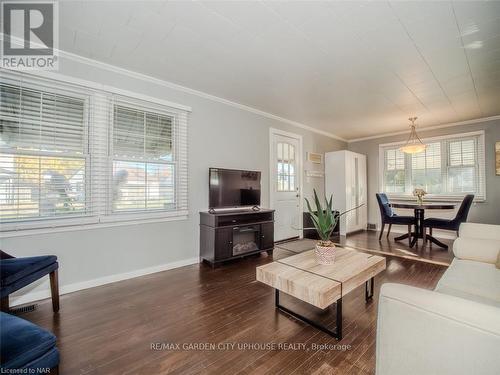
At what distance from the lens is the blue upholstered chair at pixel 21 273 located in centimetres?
165

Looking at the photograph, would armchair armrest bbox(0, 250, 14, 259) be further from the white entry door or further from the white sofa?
the white entry door

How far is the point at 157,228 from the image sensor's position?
2.97 m

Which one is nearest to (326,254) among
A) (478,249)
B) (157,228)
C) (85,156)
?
(478,249)

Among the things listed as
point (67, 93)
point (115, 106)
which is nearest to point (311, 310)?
point (115, 106)

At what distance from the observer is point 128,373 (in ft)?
4.42

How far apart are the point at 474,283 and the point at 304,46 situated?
241cm

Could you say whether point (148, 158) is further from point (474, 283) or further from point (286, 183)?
point (474, 283)

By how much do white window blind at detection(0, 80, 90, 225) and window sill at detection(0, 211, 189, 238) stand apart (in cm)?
10

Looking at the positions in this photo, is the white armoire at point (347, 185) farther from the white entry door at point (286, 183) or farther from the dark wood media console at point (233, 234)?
the dark wood media console at point (233, 234)

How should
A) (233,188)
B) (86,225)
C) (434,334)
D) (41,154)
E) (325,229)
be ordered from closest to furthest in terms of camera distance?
(434,334), (325,229), (41,154), (86,225), (233,188)

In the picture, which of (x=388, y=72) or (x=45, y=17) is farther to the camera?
(x=388, y=72)

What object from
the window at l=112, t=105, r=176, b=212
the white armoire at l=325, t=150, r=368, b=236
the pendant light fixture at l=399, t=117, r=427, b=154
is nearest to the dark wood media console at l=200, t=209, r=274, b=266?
the window at l=112, t=105, r=176, b=212

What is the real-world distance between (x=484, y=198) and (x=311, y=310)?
16.0 ft

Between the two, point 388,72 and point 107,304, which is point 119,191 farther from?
point 388,72
